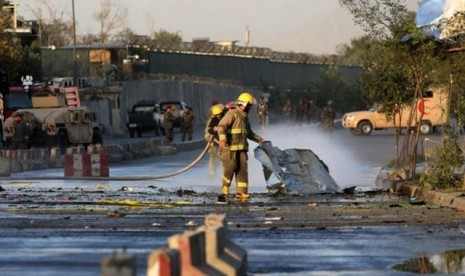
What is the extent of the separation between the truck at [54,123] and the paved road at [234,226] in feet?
54.5

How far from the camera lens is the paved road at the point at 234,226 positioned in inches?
554

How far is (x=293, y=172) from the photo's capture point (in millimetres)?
27094

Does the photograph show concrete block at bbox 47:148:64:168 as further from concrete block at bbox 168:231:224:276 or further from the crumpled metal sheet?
concrete block at bbox 168:231:224:276

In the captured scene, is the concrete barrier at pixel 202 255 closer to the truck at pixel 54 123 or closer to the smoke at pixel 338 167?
the smoke at pixel 338 167

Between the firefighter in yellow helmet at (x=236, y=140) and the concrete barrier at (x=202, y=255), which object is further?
the firefighter in yellow helmet at (x=236, y=140)

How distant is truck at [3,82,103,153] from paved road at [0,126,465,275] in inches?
653

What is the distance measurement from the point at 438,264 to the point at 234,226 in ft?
15.9

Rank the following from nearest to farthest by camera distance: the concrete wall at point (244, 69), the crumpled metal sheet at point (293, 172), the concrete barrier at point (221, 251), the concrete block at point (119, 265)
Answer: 1. the concrete block at point (119, 265)
2. the concrete barrier at point (221, 251)
3. the crumpled metal sheet at point (293, 172)
4. the concrete wall at point (244, 69)

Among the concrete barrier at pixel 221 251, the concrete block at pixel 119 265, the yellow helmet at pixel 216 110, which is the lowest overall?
the concrete barrier at pixel 221 251

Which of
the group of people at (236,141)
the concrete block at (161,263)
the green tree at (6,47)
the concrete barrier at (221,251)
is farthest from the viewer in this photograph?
the green tree at (6,47)

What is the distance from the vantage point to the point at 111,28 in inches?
4931

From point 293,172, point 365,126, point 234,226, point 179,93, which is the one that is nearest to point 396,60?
point 293,172

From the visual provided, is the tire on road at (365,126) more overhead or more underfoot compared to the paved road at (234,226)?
more underfoot

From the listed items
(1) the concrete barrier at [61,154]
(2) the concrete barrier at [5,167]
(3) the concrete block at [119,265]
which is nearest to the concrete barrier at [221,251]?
(3) the concrete block at [119,265]
